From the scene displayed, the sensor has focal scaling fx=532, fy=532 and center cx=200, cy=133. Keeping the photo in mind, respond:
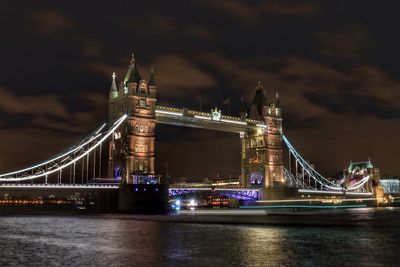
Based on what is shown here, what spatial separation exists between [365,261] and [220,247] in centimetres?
719

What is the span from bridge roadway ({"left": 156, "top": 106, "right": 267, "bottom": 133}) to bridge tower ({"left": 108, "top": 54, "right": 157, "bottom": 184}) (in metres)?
2.91

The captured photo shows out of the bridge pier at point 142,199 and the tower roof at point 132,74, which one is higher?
the tower roof at point 132,74

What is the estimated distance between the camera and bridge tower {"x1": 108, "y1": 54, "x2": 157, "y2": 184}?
71812 mm

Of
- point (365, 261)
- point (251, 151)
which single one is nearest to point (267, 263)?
point (365, 261)

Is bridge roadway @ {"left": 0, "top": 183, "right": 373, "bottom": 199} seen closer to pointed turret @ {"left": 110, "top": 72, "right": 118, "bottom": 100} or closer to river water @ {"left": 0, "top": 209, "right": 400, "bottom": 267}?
pointed turret @ {"left": 110, "top": 72, "right": 118, "bottom": 100}

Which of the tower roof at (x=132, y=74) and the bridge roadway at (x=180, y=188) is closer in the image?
the bridge roadway at (x=180, y=188)

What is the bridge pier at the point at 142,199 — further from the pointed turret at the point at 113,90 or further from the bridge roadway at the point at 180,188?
the pointed turret at the point at 113,90

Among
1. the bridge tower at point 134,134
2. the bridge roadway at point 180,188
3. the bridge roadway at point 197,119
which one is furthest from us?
the bridge roadway at point 197,119

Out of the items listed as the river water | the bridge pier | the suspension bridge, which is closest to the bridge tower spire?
the suspension bridge

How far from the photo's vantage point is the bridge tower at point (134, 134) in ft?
236

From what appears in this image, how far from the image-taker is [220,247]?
24922mm

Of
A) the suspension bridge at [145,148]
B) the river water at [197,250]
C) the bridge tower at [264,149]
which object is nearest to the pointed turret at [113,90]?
the suspension bridge at [145,148]

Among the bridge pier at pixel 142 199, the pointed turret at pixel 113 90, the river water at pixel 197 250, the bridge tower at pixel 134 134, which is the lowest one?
the river water at pixel 197 250

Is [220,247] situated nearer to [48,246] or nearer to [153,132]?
[48,246]
